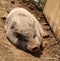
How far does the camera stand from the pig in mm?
6320

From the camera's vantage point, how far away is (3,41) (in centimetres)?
652

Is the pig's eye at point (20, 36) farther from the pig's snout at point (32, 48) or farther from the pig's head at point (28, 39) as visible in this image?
the pig's snout at point (32, 48)

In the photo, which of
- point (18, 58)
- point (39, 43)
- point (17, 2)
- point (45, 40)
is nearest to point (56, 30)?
point (45, 40)

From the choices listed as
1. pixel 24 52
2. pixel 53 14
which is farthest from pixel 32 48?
pixel 53 14

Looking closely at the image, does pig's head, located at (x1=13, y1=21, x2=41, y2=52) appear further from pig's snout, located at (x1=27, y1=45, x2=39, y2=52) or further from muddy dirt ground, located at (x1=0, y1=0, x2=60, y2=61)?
muddy dirt ground, located at (x1=0, y1=0, x2=60, y2=61)

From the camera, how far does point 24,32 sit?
6.38 meters

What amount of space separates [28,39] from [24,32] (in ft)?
0.61

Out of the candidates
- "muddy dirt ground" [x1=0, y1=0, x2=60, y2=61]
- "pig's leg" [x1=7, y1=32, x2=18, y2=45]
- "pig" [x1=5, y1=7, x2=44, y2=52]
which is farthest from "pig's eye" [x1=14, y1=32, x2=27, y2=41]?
"muddy dirt ground" [x1=0, y1=0, x2=60, y2=61]

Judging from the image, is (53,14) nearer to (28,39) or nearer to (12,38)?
(12,38)

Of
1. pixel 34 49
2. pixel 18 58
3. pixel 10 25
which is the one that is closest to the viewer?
pixel 18 58

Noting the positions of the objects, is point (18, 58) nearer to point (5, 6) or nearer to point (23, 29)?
point (23, 29)

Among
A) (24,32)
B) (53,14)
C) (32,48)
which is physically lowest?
(53,14)

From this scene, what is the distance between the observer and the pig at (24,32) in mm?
6320

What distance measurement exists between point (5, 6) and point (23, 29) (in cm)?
265
